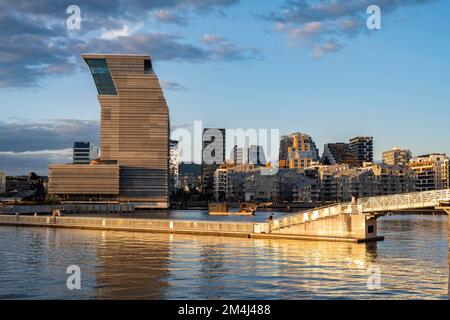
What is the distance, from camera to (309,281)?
40.8 meters

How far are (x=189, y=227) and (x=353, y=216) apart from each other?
26640mm

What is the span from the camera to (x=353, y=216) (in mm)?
67438

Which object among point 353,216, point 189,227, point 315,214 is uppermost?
point 315,214

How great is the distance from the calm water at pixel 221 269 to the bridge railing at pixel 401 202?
15.1 ft

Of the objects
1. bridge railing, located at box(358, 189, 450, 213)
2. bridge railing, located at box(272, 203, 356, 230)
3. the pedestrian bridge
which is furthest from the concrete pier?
bridge railing, located at box(358, 189, 450, 213)

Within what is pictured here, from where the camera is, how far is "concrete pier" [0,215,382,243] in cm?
6875

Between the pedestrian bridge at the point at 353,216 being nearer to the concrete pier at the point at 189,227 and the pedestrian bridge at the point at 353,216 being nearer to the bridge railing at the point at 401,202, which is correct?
the bridge railing at the point at 401,202

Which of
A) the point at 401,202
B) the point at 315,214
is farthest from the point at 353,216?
the point at 401,202

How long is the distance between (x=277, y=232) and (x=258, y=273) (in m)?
29.5

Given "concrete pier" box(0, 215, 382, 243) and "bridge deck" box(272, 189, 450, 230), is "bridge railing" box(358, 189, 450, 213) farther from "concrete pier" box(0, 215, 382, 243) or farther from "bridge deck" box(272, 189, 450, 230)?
"concrete pier" box(0, 215, 382, 243)

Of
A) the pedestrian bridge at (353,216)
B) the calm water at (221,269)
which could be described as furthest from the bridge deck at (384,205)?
the calm water at (221,269)

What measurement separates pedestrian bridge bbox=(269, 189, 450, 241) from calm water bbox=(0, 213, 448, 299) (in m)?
2.71

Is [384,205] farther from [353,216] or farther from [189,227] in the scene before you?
[189,227]
